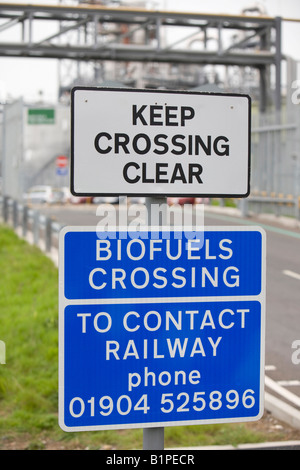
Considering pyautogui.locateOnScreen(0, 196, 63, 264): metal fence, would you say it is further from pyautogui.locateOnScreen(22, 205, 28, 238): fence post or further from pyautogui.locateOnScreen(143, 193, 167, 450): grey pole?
pyautogui.locateOnScreen(143, 193, 167, 450): grey pole

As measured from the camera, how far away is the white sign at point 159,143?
242 centimetres

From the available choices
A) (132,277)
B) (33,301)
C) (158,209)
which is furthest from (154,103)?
(33,301)

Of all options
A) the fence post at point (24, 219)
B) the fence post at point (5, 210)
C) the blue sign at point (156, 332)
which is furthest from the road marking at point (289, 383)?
the fence post at point (5, 210)

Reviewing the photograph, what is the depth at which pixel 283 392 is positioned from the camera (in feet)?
21.9

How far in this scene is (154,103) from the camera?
2453 millimetres

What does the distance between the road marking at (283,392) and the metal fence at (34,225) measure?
6.67 metres

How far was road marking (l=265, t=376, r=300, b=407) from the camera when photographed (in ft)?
21.2

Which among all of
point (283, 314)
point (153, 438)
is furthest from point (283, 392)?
point (153, 438)

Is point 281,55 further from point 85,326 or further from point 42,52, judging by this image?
point 85,326

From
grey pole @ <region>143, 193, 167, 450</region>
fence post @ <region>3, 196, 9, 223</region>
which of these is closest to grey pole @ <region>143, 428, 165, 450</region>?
grey pole @ <region>143, 193, 167, 450</region>

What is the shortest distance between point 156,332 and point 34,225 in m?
15.0

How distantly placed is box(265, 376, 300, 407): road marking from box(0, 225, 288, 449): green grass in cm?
83

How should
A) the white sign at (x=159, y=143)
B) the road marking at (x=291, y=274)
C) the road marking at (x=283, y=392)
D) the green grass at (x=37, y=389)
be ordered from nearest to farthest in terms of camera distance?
1. the white sign at (x=159, y=143)
2. the green grass at (x=37, y=389)
3. the road marking at (x=283, y=392)
4. the road marking at (x=291, y=274)

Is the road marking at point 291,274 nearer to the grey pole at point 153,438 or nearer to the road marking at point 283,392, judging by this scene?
the road marking at point 283,392
